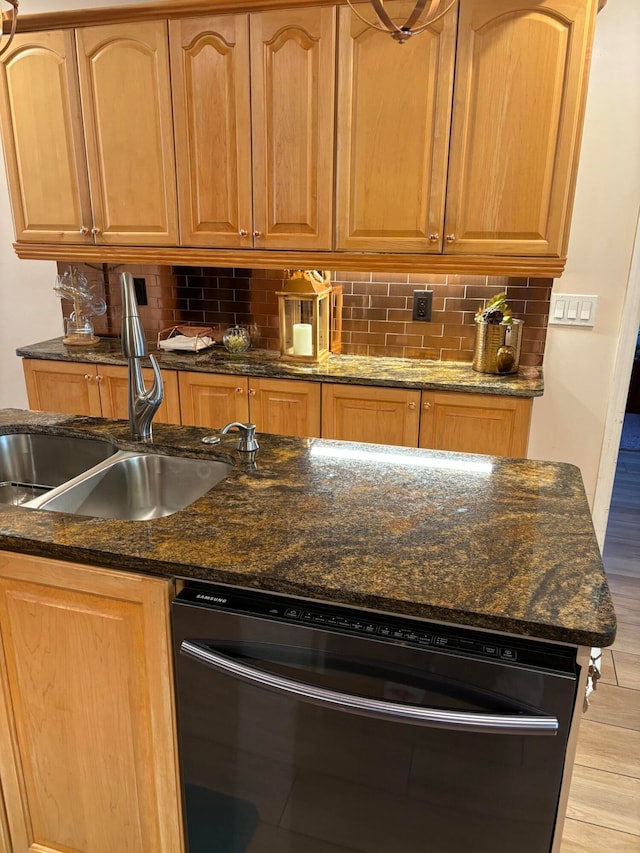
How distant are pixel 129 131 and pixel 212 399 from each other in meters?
1.29

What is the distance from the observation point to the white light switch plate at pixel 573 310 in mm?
2785

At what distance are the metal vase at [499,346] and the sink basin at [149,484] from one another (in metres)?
1.58

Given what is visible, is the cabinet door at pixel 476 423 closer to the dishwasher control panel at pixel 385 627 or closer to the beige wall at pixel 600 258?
the beige wall at pixel 600 258

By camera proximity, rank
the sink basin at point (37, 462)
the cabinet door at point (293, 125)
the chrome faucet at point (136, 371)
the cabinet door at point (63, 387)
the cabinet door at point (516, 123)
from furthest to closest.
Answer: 1. the cabinet door at point (63, 387)
2. the cabinet door at point (293, 125)
3. the cabinet door at point (516, 123)
4. the sink basin at point (37, 462)
5. the chrome faucet at point (136, 371)

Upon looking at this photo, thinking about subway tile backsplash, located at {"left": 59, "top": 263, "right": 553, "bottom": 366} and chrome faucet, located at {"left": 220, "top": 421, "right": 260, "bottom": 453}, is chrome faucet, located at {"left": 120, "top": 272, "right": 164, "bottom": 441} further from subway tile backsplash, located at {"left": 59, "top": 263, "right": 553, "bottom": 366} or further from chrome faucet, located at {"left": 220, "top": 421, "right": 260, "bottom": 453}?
subway tile backsplash, located at {"left": 59, "top": 263, "right": 553, "bottom": 366}

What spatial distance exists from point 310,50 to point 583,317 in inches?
63.8

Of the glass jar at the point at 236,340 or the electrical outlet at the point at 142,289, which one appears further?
the electrical outlet at the point at 142,289

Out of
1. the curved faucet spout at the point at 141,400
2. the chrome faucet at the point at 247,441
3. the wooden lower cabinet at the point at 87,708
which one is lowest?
the wooden lower cabinet at the point at 87,708

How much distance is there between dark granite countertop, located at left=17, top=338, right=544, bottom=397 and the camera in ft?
8.70

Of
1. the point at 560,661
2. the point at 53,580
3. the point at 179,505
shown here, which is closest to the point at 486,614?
the point at 560,661

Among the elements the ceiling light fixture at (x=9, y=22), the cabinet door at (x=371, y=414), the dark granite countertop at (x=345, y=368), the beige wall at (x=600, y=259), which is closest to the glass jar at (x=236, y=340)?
the dark granite countertop at (x=345, y=368)

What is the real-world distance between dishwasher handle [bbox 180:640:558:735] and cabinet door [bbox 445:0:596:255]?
78.9 inches

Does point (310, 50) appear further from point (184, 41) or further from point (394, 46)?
point (184, 41)

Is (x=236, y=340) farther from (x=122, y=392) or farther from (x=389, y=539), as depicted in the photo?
(x=389, y=539)
